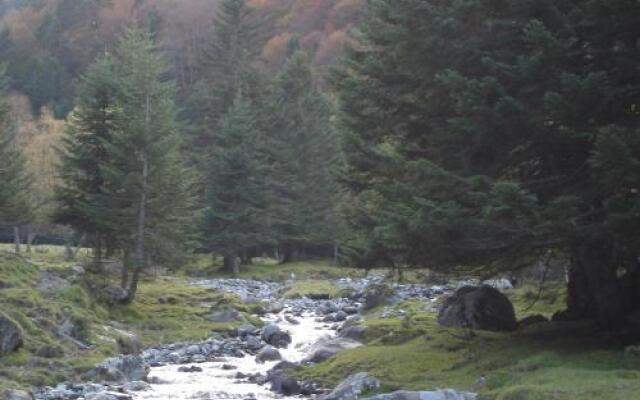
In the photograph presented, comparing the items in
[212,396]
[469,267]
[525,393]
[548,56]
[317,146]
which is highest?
[317,146]

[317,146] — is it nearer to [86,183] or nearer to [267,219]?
[267,219]

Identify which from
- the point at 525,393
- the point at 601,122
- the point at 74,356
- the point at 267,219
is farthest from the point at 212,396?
the point at 267,219

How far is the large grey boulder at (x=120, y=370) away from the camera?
73.2 feet

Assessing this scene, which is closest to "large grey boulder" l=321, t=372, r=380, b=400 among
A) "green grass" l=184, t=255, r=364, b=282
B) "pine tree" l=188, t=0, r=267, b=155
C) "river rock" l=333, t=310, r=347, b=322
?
"river rock" l=333, t=310, r=347, b=322

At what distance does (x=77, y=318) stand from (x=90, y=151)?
503 inches

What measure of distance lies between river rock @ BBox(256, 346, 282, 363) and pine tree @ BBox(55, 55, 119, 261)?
12.5 m

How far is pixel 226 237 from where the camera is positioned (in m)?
56.9

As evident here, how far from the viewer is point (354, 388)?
1708 cm

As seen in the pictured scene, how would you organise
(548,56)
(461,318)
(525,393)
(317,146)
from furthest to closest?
(317,146)
(461,318)
(548,56)
(525,393)

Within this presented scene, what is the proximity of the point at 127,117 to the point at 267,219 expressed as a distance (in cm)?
2631

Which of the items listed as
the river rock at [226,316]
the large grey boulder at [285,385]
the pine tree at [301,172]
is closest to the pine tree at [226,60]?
the pine tree at [301,172]

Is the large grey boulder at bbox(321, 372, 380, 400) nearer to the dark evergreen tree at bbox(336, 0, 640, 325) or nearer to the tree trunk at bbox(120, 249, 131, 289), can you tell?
the dark evergreen tree at bbox(336, 0, 640, 325)

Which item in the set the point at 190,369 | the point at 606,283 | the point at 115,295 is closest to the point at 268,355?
the point at 190,369

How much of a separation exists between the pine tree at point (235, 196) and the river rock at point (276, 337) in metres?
26.8
